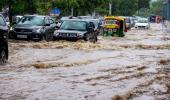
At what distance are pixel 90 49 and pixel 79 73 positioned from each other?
9877mm

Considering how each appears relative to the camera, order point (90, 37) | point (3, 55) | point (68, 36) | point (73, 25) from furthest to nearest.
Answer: point (90, 37), point (73, 25), point (68, 36), point (3, 55)

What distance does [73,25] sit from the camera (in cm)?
2881

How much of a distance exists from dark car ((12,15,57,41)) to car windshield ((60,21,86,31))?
1.44 metres

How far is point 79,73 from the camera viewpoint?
Answer: 15.9m

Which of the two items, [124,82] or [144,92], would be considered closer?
[144,92]

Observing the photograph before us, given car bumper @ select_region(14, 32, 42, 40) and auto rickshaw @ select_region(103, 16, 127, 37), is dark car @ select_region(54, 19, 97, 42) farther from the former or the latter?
auto rickshaw @ select_region(103, 16, 127, 37)

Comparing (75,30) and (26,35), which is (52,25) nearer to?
(26,35)

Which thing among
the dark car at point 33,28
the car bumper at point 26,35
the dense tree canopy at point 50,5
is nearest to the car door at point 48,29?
the dark car at point 33,28

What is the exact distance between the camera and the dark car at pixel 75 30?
2778cm

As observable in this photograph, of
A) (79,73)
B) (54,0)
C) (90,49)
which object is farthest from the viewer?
(54,0)

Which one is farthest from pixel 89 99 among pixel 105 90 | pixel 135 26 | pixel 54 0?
pixel 135 26

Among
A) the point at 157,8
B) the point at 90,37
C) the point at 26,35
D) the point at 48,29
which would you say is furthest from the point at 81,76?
the point at 157,8

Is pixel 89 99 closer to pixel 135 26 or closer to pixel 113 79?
pixel 113 79

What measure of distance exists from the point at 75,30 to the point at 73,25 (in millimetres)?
541
